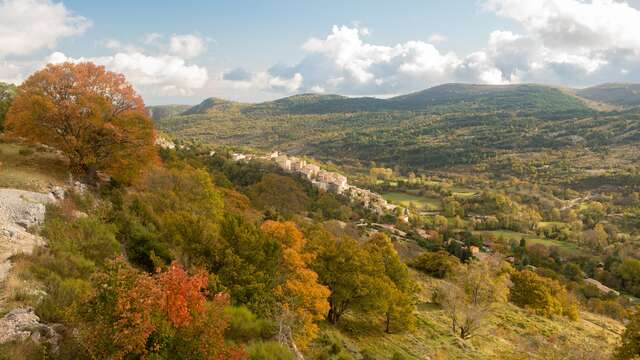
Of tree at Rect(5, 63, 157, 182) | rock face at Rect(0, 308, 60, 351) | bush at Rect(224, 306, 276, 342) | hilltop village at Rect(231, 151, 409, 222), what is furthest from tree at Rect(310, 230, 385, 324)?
hilltop village at Rect(231, 151, 409, 222)

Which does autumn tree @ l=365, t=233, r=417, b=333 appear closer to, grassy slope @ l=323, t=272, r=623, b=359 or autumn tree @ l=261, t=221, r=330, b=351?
grassy slope @ l=323, t=272, r=623, b=359

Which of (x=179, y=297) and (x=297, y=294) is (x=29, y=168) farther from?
(x=179, y=297)

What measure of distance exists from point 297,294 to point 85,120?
809 inches

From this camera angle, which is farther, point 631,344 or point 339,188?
point 339,188

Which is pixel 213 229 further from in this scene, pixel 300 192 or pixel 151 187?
pixel 300 192

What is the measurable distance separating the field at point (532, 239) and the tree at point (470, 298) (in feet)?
243

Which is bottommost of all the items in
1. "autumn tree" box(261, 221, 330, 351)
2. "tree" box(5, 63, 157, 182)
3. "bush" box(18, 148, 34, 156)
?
"autumn tree" box(261, 221, 330, 351)

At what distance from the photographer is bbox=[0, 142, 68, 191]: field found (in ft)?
87.1

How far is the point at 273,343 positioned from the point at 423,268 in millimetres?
51182

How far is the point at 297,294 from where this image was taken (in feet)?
84.6

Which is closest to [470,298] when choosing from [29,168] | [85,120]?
[85,120]

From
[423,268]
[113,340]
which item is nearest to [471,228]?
[423,268]

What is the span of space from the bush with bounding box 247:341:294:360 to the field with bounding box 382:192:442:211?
132347mm

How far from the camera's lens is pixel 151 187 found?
40594mm
